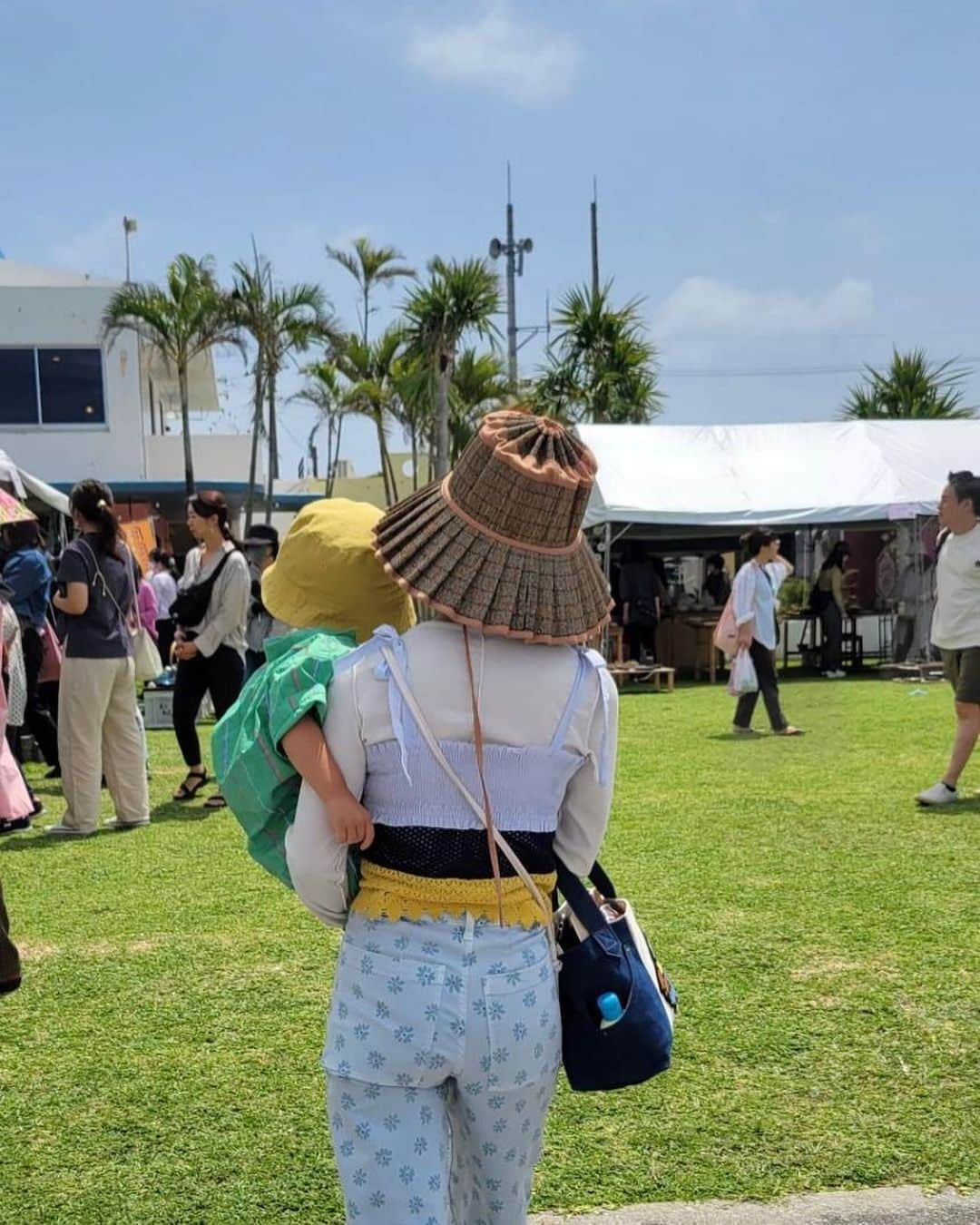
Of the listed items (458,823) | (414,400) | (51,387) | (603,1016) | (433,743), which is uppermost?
(51,387)

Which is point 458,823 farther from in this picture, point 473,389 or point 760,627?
point 473,389

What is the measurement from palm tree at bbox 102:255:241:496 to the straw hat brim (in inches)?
829

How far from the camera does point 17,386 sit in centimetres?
2295

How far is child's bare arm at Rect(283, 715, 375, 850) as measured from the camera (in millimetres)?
1845

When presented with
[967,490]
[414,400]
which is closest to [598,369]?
[414,400]

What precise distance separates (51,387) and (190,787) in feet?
57.5

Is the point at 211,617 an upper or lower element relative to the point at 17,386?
lower

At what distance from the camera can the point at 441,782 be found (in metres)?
1.87

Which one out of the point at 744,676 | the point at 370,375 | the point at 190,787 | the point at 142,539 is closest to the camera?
the point at 190,787

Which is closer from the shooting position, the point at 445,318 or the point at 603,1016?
the point at 603,1016

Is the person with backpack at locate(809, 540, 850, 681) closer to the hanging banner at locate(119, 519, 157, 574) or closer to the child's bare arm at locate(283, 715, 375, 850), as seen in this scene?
the hanging banner at locate(119, 519, 157, 574)

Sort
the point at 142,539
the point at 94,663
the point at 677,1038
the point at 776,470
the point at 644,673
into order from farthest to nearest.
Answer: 1. the point at 142,539
2. the point at 776,470
3. the point at 644,673
4. the point at 94,663
5. the point at 677,1038

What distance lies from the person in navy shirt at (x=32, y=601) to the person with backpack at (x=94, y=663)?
147cm

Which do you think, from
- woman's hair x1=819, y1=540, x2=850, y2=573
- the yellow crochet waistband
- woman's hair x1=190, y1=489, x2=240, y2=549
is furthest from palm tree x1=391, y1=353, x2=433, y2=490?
the yellow crochet waistband
